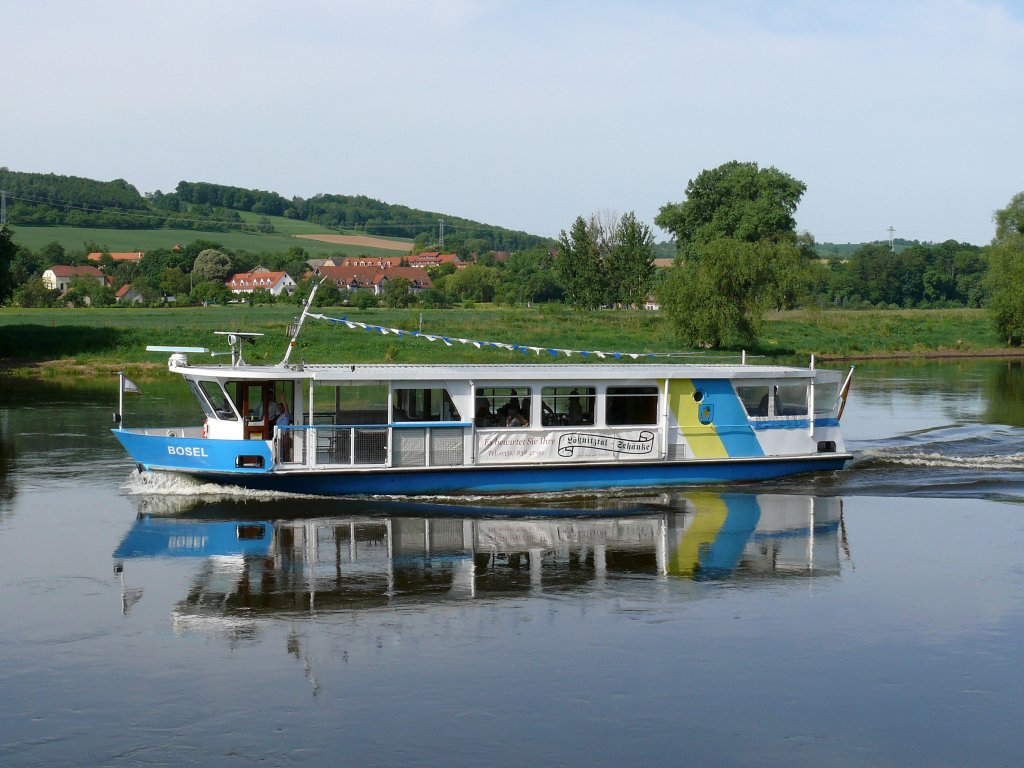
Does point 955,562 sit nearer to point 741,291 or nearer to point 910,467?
point 910,467

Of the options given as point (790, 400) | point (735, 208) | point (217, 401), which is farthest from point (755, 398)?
point (735, 208)

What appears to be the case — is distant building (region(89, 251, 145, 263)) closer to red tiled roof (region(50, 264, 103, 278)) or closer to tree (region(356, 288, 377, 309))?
red tiled roof (region(50, 264, 103, 278))

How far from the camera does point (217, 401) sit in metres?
22.4

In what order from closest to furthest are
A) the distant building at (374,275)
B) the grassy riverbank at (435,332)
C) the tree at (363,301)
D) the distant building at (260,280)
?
the grassy riverbank at (435,332) → the tree at (363,301) → the distant building at (260,280) → the distant building at (374,275)

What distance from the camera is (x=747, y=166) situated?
91.9m

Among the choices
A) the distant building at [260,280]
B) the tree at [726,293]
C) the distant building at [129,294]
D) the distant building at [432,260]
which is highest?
the distant building at [432,260]

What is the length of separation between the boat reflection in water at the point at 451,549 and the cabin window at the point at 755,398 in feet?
6.59

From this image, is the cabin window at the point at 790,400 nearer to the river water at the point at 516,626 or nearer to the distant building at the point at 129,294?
the river water at the point at 516,626

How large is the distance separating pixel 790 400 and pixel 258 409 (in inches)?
429

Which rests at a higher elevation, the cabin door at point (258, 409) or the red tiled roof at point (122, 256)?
the red tiled roof at point (122, 256)

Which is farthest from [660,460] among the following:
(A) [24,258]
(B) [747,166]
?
(A) [24,258]

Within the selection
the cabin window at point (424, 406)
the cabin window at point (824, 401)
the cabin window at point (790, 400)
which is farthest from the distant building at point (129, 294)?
the cabin window at point (824, 401)

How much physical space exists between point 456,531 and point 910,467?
1143 centimetres

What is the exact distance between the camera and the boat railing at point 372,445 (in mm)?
21922
